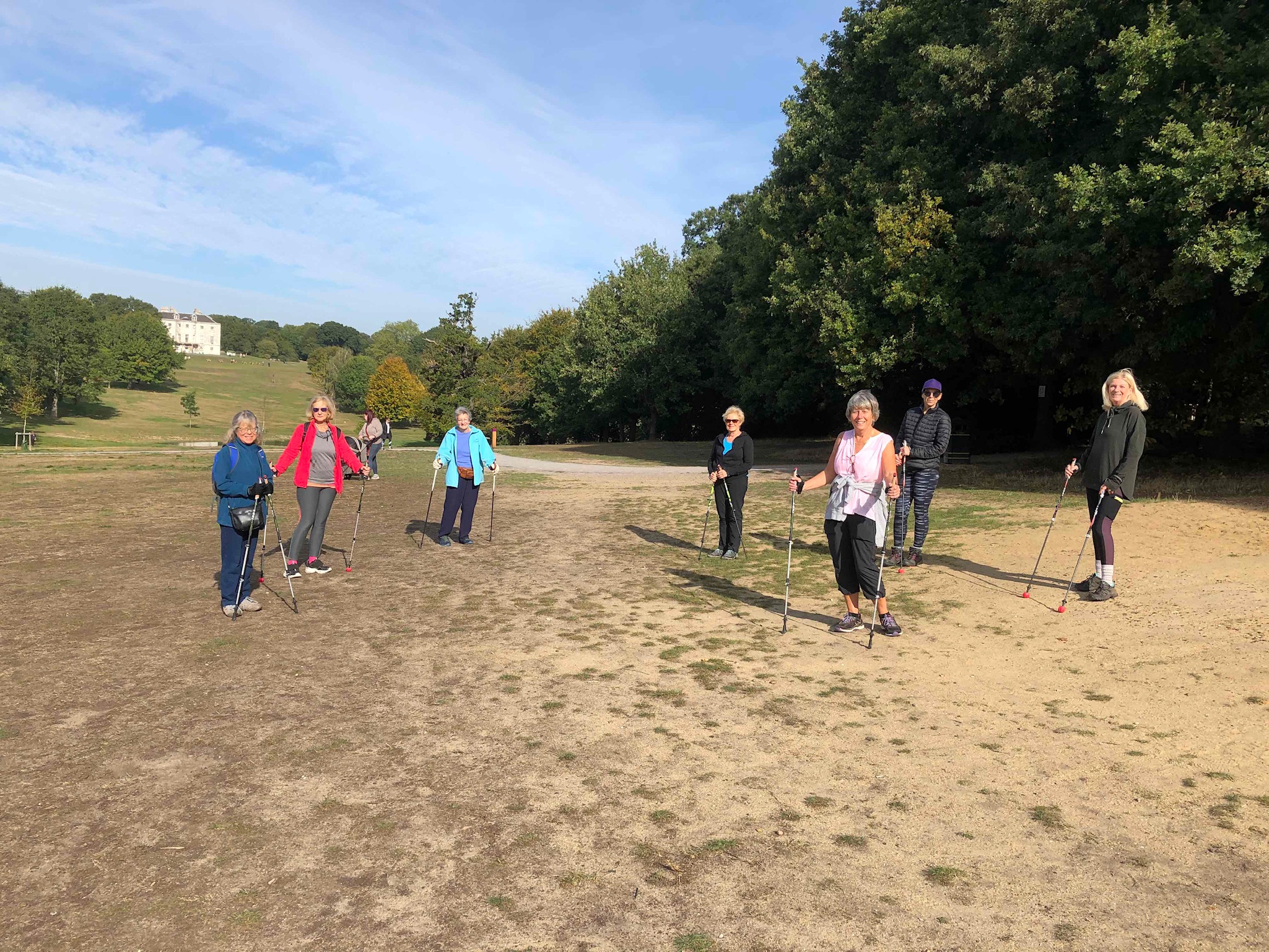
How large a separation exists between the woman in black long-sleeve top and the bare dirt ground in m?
1.70

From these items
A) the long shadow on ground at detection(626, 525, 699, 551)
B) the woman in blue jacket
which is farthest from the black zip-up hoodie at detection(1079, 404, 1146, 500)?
the woman in blue jacket

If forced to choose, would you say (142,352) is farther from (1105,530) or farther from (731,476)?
(1105,530)

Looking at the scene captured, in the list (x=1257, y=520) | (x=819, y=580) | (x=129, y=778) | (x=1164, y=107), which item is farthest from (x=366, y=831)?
(x=1164, y=107)

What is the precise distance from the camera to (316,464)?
10.0 meters

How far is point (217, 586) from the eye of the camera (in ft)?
31.7

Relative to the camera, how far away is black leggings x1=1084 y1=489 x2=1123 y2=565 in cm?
880

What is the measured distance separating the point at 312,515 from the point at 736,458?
5503 mm

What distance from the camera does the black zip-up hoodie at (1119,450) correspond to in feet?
28.9

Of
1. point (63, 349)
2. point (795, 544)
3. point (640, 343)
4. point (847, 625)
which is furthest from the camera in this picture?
point (63, 349)

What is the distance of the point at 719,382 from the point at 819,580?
40.1 meters

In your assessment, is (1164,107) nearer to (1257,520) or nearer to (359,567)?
(1257,520)

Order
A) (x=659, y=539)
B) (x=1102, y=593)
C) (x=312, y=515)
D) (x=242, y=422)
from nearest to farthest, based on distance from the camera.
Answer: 1. (x=242, y=422)
2. (x=1102, y=593)
3. (x=312, y=515)
4. (x=659, y=539)

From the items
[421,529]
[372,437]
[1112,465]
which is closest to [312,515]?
[421,529]

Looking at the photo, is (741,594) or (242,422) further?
(741,594)
